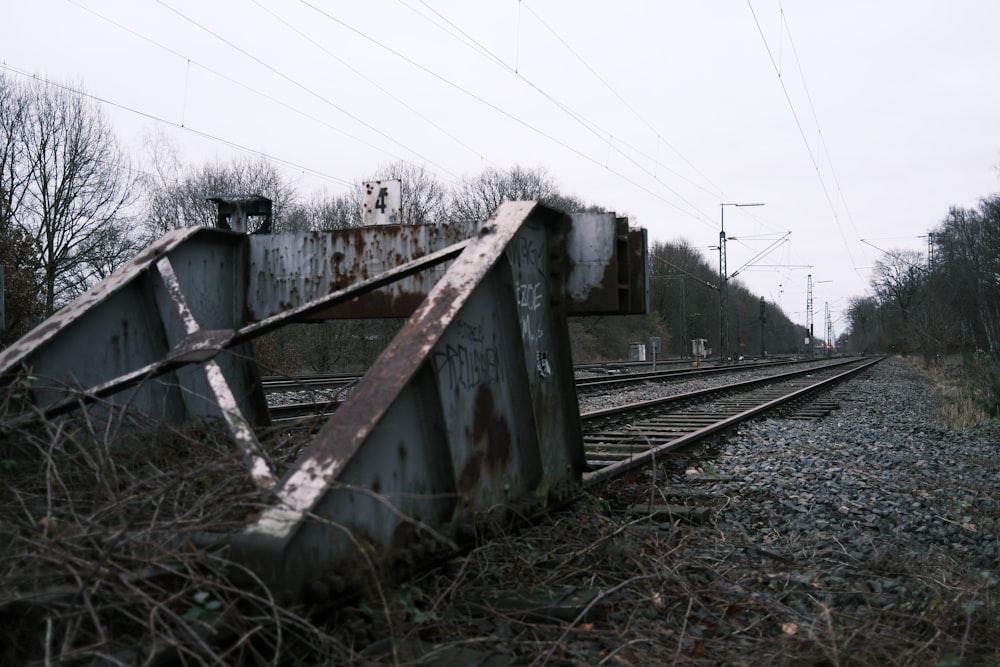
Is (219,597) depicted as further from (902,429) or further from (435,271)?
(902,429)

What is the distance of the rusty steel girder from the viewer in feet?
8.78

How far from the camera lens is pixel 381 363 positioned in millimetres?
3131

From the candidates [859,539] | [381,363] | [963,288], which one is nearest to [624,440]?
[859,539]

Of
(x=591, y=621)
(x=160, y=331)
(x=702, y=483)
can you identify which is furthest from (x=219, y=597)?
(x=702, y=483)

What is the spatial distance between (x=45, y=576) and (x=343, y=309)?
3.14m

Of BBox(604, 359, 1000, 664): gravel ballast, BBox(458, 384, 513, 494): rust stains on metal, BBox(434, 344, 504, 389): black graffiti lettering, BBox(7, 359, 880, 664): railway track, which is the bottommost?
BBox(604, 359, 1000, 664): gravel ballast

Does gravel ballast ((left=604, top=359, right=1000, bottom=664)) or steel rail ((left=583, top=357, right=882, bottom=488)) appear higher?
steel rail ((left=583, top=357, right=882, bottom=488))

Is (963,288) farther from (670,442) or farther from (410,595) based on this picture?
(410,595)

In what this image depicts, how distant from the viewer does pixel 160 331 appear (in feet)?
15.3

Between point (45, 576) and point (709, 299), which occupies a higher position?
point (709, 299)

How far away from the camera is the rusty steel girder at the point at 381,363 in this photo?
268 cm

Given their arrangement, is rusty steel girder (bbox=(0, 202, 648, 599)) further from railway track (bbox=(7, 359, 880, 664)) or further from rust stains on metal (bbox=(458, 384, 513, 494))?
railway track (bbox=(7, 359, 880, 664))

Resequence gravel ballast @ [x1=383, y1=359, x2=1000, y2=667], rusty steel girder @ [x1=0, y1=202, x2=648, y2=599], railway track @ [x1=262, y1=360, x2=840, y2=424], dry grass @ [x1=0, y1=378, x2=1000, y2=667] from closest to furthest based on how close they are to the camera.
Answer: dry grass @ [x1=0, y1=378, x2=1000, y2=667] < rusty steel girder @ [x1=0, y1=202, x2=648, y2=599] < gravel ballast @ [x1=383, y1=359, x2=1000, y2=667] < railway track @ [x1=262, y1=360, x2=840, y2=424]

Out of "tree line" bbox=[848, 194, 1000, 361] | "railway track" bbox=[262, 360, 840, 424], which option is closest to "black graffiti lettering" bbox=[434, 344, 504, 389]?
"railway track" bbox=[262, 360, 840, 424]
